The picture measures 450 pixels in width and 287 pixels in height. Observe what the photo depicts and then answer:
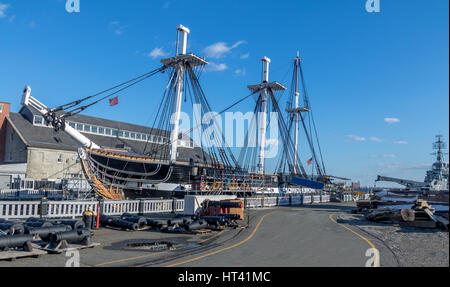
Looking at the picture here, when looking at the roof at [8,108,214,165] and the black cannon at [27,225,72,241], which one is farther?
the roof at [8,108,214,165]

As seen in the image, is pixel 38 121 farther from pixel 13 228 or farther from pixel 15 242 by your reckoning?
pixel 15 242

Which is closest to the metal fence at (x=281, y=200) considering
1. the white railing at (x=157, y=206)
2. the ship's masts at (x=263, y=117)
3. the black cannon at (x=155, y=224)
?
the white railing at (x=157, y=206)

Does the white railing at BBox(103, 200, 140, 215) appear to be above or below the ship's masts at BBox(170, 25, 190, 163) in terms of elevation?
below

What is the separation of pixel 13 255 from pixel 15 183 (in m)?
34.8

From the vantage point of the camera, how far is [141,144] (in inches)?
2327

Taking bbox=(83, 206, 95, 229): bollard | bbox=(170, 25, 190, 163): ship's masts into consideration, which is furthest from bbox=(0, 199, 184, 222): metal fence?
bbox=(170, 25, 190, 163): ship's masts

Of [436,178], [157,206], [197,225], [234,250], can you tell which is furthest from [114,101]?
[436,178]

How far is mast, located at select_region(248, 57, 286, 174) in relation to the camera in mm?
51938

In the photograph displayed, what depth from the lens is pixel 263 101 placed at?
177 feet

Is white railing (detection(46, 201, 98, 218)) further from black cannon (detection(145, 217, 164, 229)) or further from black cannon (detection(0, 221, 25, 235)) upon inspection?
black cannon (detection(0, 221, 25, 235))

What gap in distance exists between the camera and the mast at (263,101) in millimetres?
51938

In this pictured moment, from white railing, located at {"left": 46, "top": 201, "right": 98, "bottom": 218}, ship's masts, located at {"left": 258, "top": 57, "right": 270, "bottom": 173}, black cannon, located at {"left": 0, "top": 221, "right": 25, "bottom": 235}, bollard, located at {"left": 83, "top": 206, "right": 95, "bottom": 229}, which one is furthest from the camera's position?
ship's masts, located at {"left": 258, "top": 57, "right": 270, "bottom": 173}
